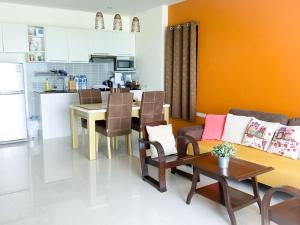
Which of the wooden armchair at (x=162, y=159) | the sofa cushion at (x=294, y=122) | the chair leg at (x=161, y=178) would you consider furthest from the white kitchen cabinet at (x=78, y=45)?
the sofa cushion at (x=294, y=122)

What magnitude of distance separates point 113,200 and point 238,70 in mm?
2646

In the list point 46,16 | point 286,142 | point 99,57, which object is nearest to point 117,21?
point 99,57

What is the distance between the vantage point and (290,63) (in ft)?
11.7

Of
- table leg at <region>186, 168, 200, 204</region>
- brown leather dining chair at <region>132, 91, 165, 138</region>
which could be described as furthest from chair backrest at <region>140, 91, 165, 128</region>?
table leg at <region>186, 168, 200, 204</region>

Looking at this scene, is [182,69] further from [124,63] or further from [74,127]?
[74,127]

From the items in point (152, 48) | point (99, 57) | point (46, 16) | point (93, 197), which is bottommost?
point (93, 197)

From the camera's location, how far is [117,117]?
4.28 meters

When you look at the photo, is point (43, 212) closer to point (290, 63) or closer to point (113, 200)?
point (113, 200)

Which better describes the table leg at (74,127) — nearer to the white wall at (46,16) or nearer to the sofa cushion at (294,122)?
the white wall at (46,16)

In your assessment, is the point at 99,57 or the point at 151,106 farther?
the point at 99,57

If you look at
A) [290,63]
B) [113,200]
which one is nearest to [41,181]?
[113,200]

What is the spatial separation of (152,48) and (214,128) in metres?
2.67

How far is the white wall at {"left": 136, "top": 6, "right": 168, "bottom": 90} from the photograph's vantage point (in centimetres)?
565

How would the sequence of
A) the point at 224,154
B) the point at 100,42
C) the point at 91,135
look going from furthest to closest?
the point at 100,42 < the point at 91,135 < the point at 224,154
